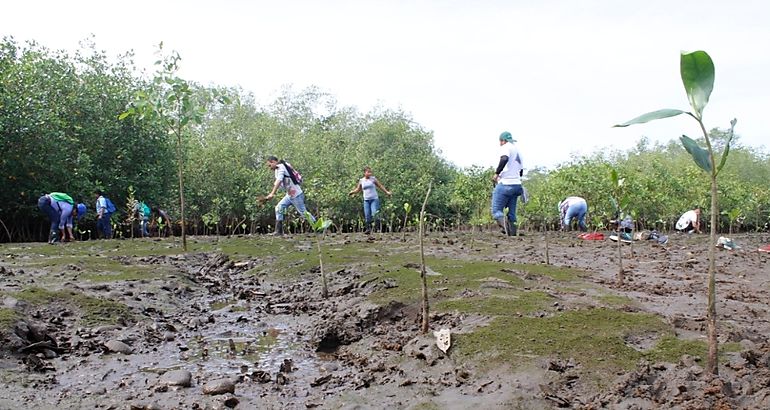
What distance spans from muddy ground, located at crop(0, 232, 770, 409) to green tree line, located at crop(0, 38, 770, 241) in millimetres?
6921

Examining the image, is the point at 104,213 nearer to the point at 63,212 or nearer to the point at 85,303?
the point at 63,212

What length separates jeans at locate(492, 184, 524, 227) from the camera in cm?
1257

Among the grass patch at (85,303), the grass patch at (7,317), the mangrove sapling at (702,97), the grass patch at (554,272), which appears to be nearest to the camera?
the mangrove sapling at (702,97)

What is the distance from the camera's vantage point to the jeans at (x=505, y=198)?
1257 cm

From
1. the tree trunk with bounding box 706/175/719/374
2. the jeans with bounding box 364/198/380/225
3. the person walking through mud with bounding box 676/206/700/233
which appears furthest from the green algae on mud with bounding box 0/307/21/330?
the person walking through mud with bounding box 676/206/700/233

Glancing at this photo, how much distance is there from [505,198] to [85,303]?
8846 millimetres

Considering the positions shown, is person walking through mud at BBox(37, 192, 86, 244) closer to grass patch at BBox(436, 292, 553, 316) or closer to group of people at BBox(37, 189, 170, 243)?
group of people at BBox(37, 189, 170, 243)

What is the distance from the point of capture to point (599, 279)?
6.73 metres

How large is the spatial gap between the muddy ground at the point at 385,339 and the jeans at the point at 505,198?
4525 millimetres

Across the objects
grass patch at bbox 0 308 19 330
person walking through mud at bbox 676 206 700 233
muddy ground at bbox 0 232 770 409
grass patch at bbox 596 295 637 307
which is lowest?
muddy ground at bbox 0 232 770 409

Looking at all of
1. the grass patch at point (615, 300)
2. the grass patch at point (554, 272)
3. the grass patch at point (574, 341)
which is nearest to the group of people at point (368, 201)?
the grass patch at point (554, 272)

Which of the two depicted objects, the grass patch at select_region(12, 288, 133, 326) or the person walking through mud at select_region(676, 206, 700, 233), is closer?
the grass patch at select_region(12, 288, 133, 326)

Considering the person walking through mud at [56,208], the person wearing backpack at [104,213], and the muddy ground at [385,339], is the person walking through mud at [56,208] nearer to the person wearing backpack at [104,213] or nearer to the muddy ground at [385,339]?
the person wearing backpack at [104,213]

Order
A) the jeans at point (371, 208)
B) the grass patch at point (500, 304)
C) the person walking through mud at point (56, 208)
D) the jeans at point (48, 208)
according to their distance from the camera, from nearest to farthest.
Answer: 1. the grass patch at point (500, 304)
2. the jeans at point (48, 208)
3. the person walking through mud at point (56, 208)
4. the jeans at point (371, 208)
